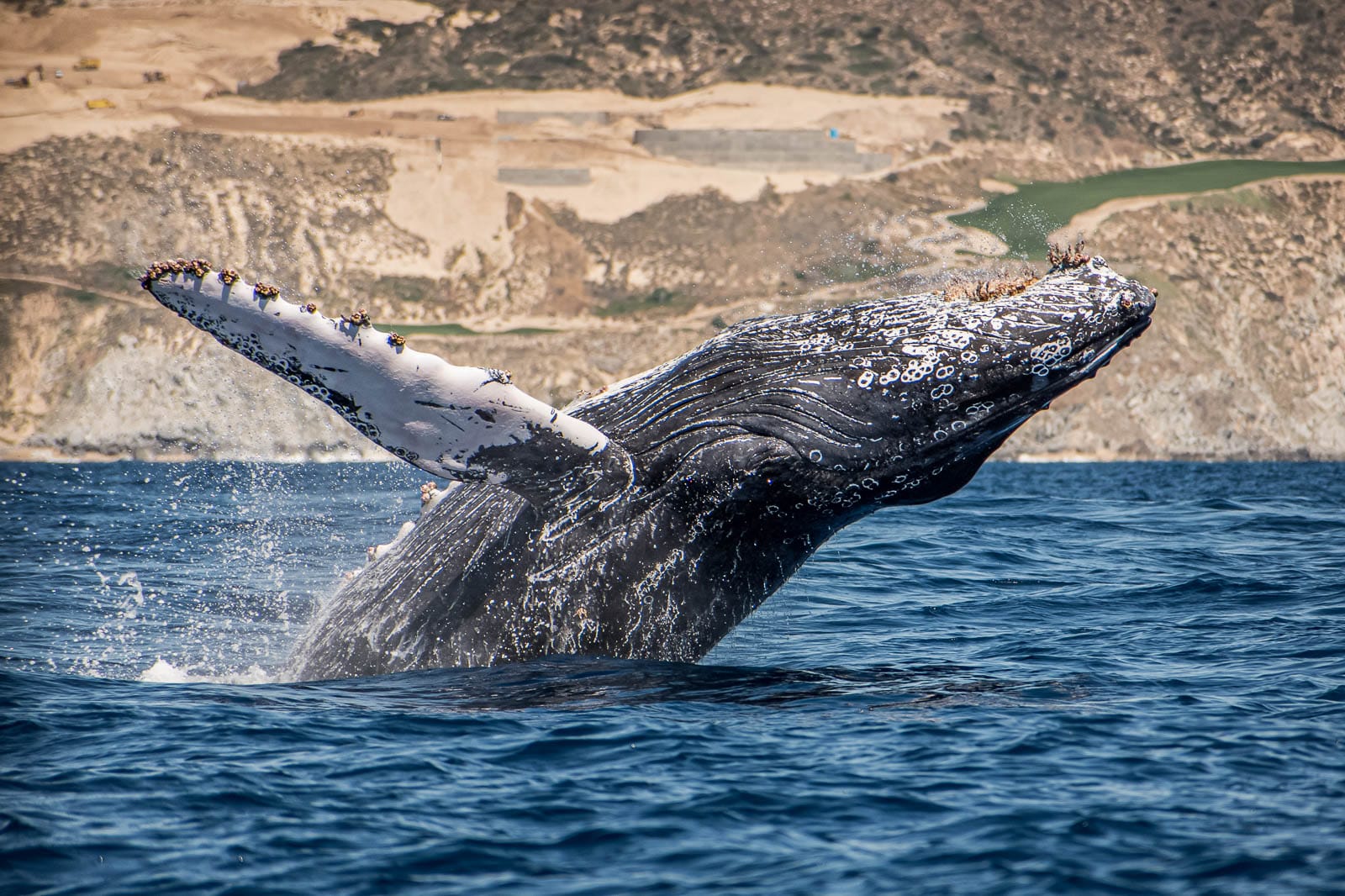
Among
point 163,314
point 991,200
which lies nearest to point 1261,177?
point 991,200

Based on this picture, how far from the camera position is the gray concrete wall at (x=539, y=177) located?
87562mm

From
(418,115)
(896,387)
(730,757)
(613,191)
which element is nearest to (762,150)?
(613,191)

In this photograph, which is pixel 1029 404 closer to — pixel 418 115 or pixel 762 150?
pixel 762 150

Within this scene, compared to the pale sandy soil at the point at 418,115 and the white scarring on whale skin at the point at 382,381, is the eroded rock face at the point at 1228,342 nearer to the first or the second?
the pale sandy soil at the point at 418,115

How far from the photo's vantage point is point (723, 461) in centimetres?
749

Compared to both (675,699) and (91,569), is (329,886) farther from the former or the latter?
(91,569)

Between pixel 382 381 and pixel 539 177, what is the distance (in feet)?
274

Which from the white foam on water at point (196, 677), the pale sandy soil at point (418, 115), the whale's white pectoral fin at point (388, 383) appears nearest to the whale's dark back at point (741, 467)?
the whale's white pectoral fin at point (388, 383)

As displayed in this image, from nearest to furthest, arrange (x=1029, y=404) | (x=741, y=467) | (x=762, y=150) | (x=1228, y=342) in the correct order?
(x=741, y=467) → (x=1029, y=404) → (x=1228, y=342) → (x=762, y=150)

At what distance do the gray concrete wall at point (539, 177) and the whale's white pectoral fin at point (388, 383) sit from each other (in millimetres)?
82589

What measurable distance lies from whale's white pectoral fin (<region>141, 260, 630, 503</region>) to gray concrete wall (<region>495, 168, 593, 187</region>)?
3252 inches


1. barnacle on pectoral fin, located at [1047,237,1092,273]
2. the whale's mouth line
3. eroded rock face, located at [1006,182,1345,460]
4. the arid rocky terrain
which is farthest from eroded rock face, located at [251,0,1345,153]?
the whale's mouth line

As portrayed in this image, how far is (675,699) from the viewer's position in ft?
25.4

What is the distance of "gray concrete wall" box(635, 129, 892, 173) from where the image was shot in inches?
3647
